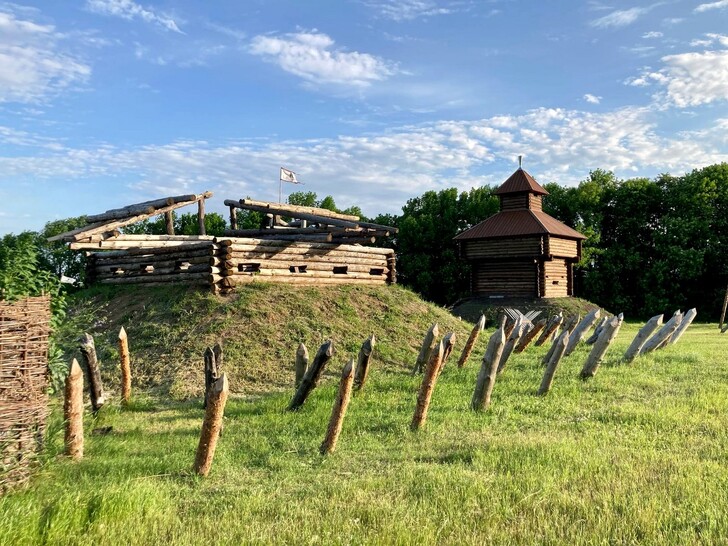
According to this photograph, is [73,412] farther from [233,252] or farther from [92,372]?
[233,252]

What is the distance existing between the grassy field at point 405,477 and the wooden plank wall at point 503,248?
23721 millimetres

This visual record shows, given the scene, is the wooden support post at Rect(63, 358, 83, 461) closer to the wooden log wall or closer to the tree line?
the wooden log wall

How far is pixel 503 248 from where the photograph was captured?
115ft

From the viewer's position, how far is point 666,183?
47.8 meters

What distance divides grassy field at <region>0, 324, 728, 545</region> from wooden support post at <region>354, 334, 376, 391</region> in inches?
11.5

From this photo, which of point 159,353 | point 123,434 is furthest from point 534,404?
point 159,353

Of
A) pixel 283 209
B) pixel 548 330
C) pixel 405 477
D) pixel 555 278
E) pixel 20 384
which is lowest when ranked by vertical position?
pixel 405 477

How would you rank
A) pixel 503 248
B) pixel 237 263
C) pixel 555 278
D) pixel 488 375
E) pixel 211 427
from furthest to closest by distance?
pixel 555 278
pixel 503 248
pixel 237 263
pixel 488 375
pixel 211 427

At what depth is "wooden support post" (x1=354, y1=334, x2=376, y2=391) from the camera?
10.1m

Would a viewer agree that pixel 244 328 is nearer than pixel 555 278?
Yes

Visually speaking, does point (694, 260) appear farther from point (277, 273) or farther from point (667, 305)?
point (277, 273)

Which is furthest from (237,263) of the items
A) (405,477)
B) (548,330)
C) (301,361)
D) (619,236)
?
(619,236)

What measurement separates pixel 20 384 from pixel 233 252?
36.1 ft

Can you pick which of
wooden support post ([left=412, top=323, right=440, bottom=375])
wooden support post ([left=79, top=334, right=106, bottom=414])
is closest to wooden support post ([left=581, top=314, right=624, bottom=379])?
wooden support post ([left=412, top=323, right=440, bottom=375])
